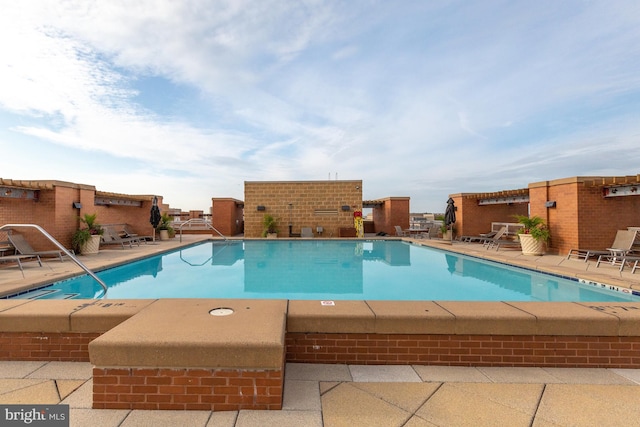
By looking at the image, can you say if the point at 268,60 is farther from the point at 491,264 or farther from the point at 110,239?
the point at 491,264

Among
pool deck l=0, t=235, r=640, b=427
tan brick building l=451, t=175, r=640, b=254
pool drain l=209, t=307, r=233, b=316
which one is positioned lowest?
pool deck l=0, t=235, r=640, b=427

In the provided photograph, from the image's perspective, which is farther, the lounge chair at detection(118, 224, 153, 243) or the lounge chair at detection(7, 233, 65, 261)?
the lounge chair at detection(118, 224, 153, 243)

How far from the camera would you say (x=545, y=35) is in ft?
27.2

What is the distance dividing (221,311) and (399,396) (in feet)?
5.43

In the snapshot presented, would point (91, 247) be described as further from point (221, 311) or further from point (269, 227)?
point (221, 311)

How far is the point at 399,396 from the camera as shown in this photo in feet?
6.42

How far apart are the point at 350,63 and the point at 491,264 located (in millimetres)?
8688

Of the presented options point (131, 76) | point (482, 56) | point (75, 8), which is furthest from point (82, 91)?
point (482, 56)

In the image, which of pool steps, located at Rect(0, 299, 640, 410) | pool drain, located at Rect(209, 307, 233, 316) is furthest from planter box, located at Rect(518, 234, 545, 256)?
pool drain, located at Rect(209, 307, 233, 316)

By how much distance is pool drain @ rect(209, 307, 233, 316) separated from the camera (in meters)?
2.43

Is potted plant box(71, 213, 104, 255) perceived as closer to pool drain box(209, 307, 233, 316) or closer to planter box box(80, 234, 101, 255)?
planter box box(80, 234, 101, 255)

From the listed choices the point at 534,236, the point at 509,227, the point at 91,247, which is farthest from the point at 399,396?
the point at 509,227

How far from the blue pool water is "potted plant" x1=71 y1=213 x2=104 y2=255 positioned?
1846 millimetres

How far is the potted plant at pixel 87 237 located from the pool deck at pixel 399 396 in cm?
810
